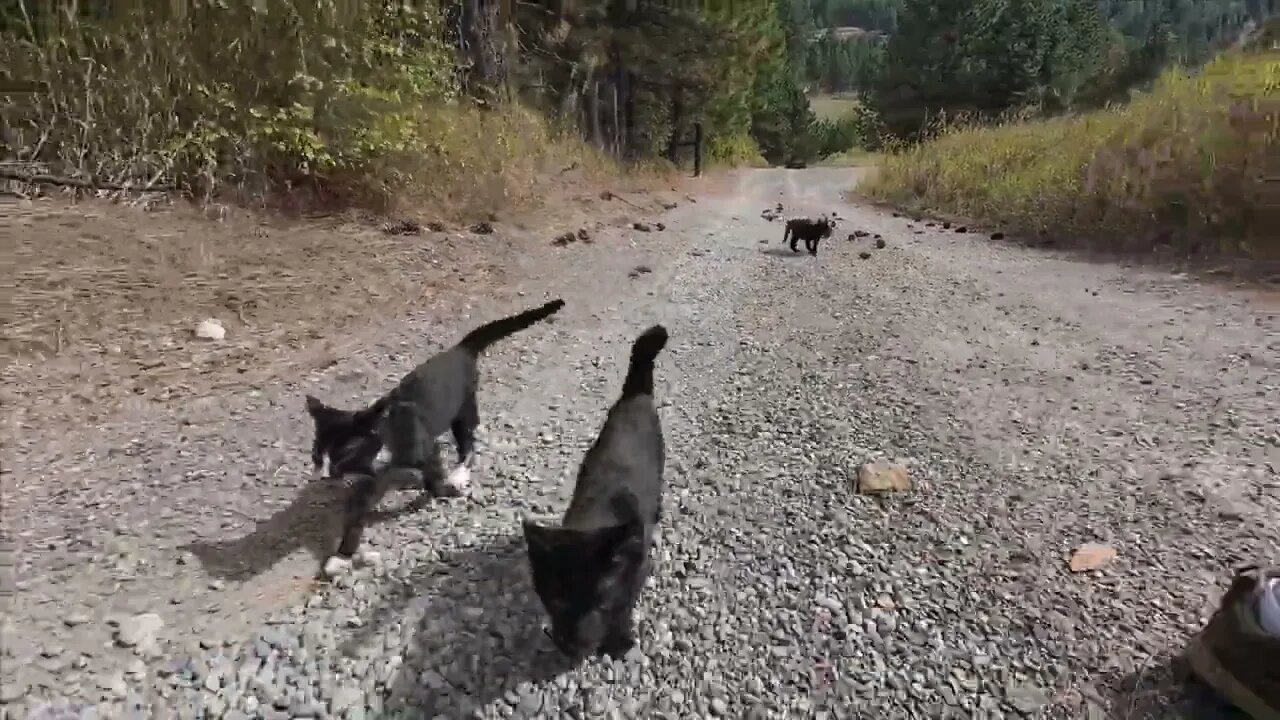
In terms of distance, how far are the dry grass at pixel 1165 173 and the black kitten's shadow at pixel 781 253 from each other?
2.85 meters

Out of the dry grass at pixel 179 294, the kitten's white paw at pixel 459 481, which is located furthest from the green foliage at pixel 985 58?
the kitten's white paw at pixel 459 481

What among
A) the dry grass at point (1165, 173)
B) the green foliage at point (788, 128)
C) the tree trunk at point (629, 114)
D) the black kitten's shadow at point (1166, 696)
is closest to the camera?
the black kitten's shadow at point (1166, 696)

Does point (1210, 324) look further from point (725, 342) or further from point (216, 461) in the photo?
point (216, 461)

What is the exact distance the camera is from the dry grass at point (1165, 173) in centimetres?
621

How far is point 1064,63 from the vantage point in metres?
28.7

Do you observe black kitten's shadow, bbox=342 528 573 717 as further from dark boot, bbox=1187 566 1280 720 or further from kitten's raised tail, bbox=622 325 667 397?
dark boot, bbox=1187 566 1280 720

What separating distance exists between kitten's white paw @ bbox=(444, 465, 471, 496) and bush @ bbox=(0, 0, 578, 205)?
3288 millimetres

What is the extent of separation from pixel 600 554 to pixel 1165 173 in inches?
300

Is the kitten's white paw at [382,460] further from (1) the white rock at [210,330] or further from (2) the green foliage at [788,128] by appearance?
(2) the green foliage at [788,128]

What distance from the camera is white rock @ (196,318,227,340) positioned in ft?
13.1

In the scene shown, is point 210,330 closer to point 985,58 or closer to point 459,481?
point 459,481

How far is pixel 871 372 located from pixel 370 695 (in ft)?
10.5

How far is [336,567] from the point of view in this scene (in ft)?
7.73

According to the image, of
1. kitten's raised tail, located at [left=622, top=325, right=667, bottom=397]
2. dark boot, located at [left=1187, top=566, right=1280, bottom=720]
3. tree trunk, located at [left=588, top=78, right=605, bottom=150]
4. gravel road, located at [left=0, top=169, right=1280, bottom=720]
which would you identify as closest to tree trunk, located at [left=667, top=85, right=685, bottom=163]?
tree trunk, located at [left=588, top=78, right=605, bottom=150]
